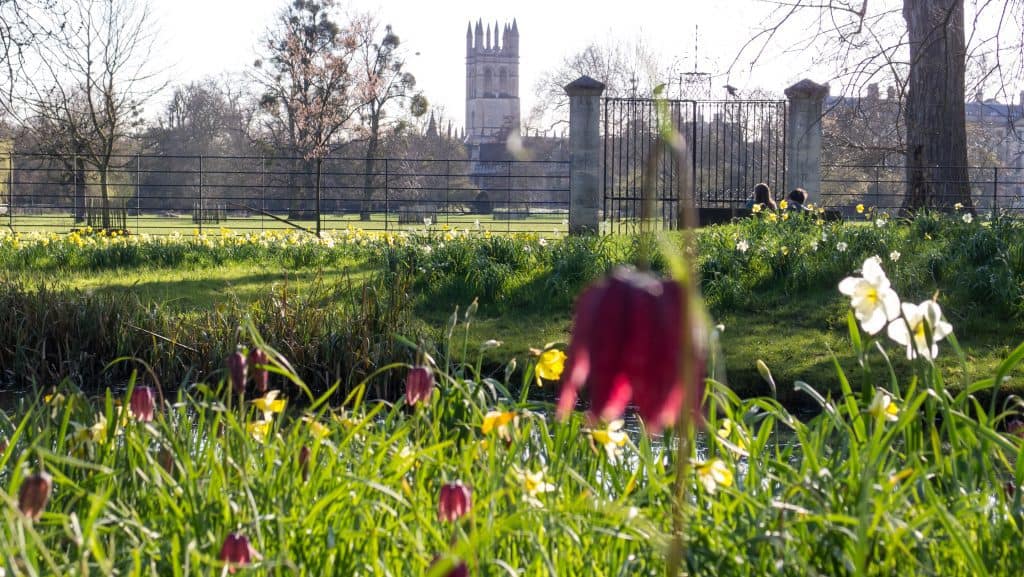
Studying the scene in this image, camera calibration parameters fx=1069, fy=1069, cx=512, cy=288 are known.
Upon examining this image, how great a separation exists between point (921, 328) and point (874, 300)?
10 cm

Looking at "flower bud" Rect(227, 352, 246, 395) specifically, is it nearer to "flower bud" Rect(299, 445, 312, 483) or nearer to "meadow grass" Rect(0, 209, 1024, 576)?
"meadow grass" Rect(0, 209, 1024, 576)

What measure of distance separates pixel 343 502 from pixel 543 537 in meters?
0.39

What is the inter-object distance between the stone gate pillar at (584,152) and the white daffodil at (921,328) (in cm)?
1139

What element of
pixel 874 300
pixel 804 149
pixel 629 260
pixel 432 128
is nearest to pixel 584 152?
pixel 804 149

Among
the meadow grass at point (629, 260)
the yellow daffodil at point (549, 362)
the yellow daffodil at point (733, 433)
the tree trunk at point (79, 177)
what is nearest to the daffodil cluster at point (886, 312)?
the yellow daffodil at point (733, 433)

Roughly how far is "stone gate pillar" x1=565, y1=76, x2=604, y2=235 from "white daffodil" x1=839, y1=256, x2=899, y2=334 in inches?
448

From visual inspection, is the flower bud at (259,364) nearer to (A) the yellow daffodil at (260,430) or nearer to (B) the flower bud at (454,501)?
(A) the yellow daffodil at (260,430)

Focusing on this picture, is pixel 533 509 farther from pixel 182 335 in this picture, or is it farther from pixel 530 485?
pixel 182 335

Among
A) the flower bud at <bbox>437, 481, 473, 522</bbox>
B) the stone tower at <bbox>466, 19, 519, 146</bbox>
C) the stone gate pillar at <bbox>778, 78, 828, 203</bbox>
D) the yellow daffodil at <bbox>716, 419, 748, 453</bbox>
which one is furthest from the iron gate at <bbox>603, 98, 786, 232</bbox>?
the stone tower at <bbox>466, 19, 519, 146</bbox>

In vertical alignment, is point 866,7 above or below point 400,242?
above

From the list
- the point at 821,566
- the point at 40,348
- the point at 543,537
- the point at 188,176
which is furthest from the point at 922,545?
the point at 188,176

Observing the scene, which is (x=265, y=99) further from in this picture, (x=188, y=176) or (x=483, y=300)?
(x=483, y=300)

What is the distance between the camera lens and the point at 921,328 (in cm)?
205

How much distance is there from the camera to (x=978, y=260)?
7.93 metres
